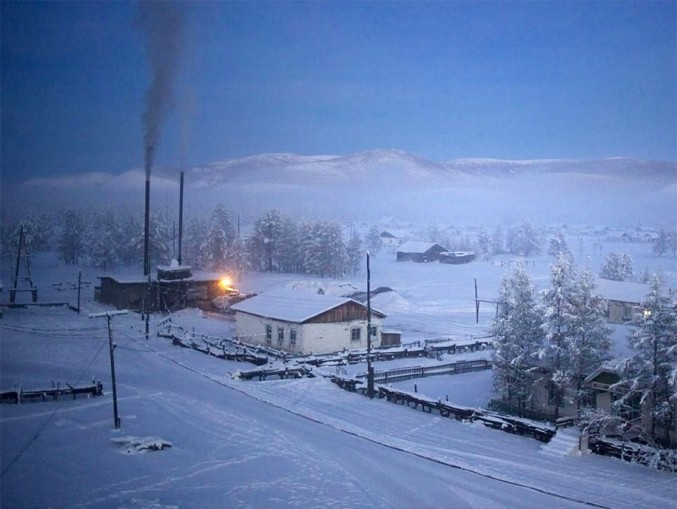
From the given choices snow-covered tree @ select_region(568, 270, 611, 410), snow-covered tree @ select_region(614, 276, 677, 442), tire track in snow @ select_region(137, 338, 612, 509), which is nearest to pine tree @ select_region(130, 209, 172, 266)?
tire track in snow @ select_region(137, 338, 612, 509)

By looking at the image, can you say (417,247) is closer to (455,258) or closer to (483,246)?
(455,258)

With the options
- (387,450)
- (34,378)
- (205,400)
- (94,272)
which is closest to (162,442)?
(205,400)

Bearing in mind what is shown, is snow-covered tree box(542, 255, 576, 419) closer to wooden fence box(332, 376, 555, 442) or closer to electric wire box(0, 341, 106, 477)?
wooden fence box(332, 376, 555, 442)

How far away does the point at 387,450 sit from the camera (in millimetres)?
20938

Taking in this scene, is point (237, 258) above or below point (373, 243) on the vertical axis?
below

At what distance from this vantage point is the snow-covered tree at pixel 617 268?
79.0 m

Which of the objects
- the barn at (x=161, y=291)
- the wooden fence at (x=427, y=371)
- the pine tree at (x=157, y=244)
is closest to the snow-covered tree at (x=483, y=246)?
the pine tree at (x=157, y=244)

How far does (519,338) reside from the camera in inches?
1179

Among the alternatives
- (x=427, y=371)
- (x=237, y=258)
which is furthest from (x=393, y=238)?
(x=427, y=371)

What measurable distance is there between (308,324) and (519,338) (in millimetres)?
15727

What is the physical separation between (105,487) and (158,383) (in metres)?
13.6

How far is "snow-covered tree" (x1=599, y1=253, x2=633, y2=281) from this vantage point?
79.0 metres

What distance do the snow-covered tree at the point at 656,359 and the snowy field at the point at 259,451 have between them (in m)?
3.47

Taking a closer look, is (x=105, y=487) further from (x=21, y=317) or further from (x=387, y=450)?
(x=21, y=317)
